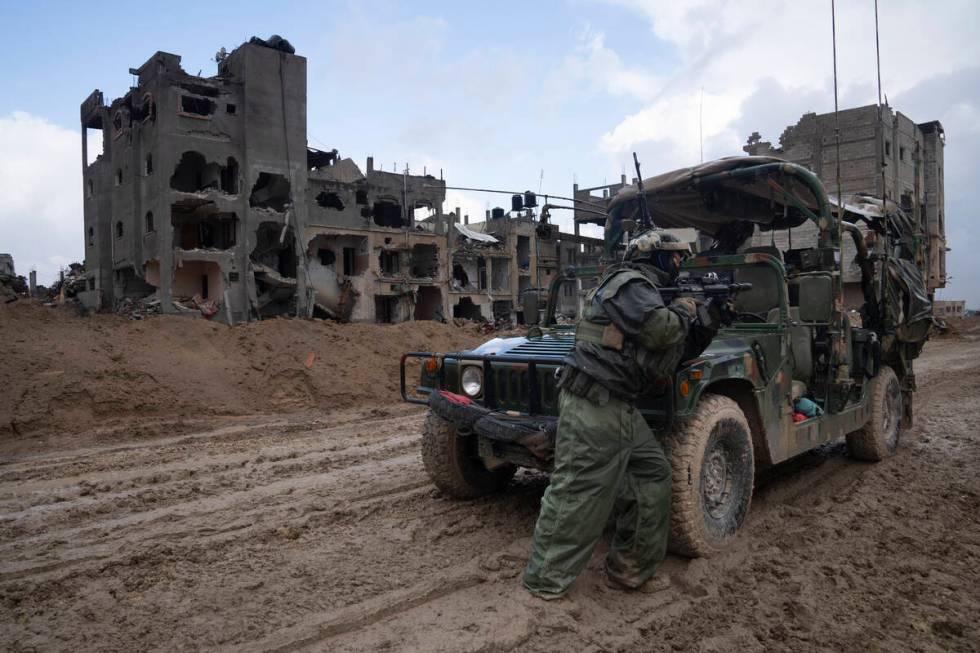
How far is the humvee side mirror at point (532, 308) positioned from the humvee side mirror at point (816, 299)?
2203mm

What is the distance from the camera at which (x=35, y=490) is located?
693cm

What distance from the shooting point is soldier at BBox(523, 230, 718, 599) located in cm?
377

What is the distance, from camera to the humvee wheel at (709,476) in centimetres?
420

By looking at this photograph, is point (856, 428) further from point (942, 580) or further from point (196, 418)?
point (196, 418)

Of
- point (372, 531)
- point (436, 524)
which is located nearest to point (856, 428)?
point (436, 524)

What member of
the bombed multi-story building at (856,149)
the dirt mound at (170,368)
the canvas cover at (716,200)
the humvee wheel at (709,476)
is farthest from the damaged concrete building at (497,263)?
the humvee wheel at (709,476)

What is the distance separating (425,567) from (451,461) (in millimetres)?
1274

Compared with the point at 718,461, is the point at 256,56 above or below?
above

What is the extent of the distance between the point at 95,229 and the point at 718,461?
109ft

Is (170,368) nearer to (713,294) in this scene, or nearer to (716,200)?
(716,200)

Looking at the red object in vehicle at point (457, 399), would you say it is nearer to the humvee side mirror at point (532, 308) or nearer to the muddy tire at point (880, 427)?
the humvee side mirror at point (532, 308)

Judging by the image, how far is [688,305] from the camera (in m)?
3.92

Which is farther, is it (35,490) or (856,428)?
(35,490)

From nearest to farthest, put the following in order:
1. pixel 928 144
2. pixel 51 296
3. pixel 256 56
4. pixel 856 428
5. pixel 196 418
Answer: pixel 856 428, pixel 196 418, pixel 256 56, pixel 51 296, pixel 928 144
